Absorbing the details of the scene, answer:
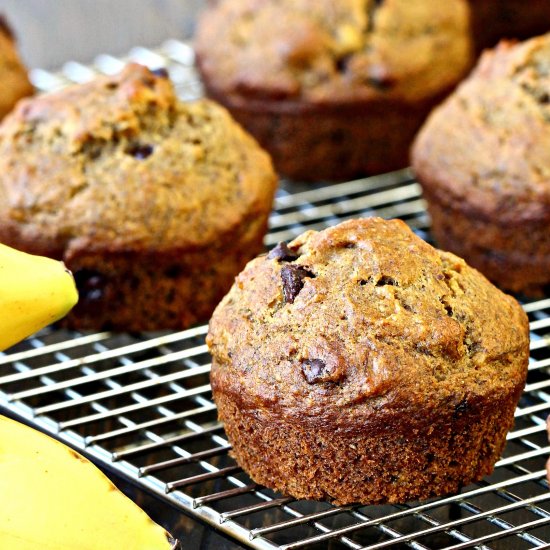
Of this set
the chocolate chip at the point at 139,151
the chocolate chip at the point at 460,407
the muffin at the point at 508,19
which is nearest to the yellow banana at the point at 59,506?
the chocolate chip at the point at 460,407

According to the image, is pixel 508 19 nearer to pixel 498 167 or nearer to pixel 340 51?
pixel 340 51

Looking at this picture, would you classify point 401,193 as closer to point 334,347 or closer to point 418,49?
point 418,49

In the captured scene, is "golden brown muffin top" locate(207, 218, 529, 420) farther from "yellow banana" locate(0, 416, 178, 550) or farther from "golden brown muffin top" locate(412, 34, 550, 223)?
"golden brown muffin top" locate(412, 34, 550, 223)

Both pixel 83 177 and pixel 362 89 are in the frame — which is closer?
pixel 83 177

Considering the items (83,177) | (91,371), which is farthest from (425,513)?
(83,177)

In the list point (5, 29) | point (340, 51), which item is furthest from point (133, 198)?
point (5, 29)

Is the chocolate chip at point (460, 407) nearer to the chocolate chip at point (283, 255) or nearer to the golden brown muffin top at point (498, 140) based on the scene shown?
the chocolate chip at point (283, 255)
